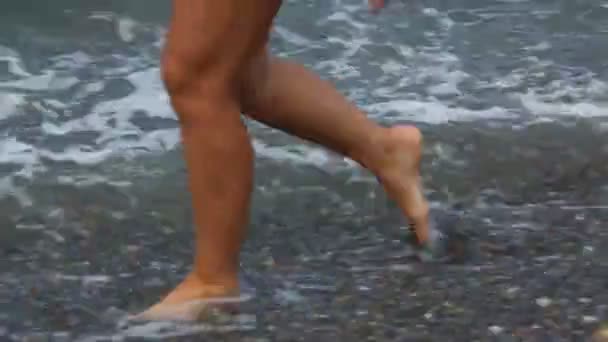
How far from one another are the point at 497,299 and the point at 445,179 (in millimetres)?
1031

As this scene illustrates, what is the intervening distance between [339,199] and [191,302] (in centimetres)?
98

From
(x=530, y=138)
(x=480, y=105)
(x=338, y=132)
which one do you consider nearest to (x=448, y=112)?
(x=480, y=105)

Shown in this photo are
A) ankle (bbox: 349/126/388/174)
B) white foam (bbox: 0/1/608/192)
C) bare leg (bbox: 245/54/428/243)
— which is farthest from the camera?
white foam (bbox: 0/1/608/192)

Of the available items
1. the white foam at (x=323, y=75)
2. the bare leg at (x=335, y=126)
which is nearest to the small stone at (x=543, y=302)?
the bare leg at (x=335, y=126)

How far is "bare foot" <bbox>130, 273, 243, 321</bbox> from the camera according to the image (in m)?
2.67

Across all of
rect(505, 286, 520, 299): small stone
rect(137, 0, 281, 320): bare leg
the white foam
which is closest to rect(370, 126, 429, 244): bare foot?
rect(505, 286, 520, 299): small stone

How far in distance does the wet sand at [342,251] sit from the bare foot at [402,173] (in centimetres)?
8

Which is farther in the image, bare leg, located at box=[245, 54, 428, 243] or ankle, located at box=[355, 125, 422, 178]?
ankle, located at box=[355, 125, 422, 178]

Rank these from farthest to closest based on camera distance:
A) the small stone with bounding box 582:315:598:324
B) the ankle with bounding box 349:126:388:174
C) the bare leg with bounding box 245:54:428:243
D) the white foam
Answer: the white foam
the ankle with bounding box 349:126:388:174
the bare leg with bounding box 245:54:428:243
the small stone with bounding box 582:315:598:324

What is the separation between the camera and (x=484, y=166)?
12.6 ft

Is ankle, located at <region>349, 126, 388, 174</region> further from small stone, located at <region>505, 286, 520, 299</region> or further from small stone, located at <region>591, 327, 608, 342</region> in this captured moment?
small stone, located at <region>591, 327, 608, 342</region>

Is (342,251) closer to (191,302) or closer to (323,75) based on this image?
(191,302)

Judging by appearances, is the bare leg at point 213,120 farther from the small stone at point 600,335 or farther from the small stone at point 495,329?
the small stone at point 600,335

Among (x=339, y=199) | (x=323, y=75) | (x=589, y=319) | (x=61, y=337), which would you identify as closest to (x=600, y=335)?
(x=589, y=319)
